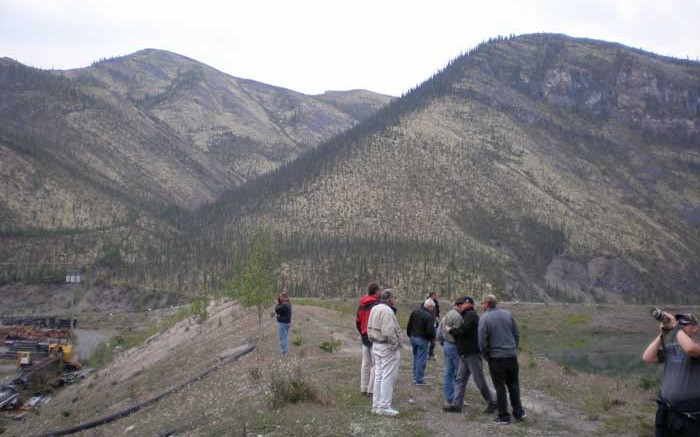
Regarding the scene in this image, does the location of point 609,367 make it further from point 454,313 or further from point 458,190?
point 458,190

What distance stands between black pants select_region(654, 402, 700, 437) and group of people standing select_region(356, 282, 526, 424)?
401cm

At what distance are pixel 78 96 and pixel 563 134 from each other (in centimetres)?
12400

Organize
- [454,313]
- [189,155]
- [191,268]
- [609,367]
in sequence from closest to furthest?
[454,313] < [609,367] < [191,268] < [189,155]

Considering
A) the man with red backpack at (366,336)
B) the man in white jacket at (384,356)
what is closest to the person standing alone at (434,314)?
the man with red backpack at (366,336)

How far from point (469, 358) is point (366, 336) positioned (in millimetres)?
2215

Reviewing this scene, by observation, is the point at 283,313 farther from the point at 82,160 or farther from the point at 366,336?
the point at 82,160

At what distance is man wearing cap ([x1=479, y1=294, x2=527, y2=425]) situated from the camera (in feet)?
39.0

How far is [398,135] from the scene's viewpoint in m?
132

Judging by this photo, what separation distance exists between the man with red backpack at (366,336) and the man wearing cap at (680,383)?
6.85 meters

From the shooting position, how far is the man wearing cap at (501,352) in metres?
11.9

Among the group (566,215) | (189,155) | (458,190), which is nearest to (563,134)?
(566,215)

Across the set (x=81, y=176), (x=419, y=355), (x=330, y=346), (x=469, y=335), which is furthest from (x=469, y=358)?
(x=81, y=176)

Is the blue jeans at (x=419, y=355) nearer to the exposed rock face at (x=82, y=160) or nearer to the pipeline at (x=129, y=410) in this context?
the pipeline at (x=129, y=410)

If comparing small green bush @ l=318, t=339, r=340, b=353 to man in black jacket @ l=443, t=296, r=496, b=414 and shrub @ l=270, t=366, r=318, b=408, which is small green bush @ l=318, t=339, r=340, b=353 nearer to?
shrub @ l=270, t=366, r=318, b=408
